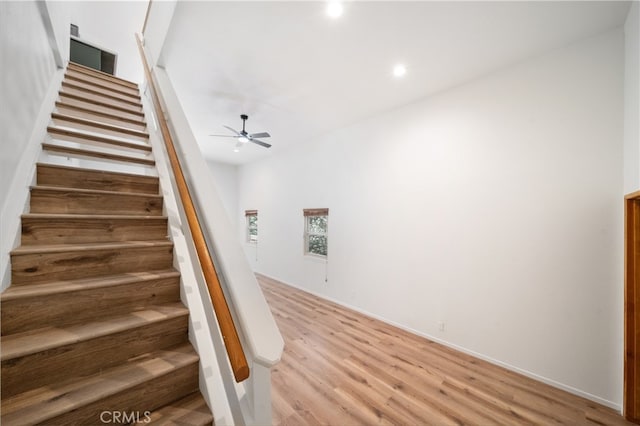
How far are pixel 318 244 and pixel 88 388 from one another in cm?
407

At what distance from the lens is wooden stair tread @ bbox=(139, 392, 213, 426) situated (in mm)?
1062

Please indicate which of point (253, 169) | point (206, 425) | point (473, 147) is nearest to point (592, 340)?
point (473, 147)

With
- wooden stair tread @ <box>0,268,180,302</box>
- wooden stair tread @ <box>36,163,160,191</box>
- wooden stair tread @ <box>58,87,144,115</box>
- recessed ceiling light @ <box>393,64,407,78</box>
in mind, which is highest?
recessed ceiling light @ <box>393,64,407,78</box>

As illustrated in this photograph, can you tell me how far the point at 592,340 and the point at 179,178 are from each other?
3.46 m

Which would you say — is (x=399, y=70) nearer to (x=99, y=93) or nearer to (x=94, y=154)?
(x=94, y=154)

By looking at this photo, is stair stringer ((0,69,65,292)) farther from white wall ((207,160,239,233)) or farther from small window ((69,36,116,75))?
white wall ((207,160,239,233))

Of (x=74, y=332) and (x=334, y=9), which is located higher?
(x=334, y=9)

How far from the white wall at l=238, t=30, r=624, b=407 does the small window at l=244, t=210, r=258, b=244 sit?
12.0 feet

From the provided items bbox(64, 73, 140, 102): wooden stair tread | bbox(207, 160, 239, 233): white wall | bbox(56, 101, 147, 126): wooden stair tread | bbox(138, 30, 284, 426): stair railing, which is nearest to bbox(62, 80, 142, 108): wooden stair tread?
bbox(64, 73, 140, 102): wooden stair tread

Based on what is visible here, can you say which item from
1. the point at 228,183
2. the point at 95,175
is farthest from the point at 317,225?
the point at 228,183

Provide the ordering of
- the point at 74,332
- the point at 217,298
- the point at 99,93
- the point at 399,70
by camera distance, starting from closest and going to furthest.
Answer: the point at 217,298, the point at 74,332, the point at 399,70, the point at 99,93

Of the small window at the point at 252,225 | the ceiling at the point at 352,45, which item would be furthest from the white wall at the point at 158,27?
the small window at the point at 252,225

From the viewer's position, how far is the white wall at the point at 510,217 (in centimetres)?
207

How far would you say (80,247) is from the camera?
1.38 meters
